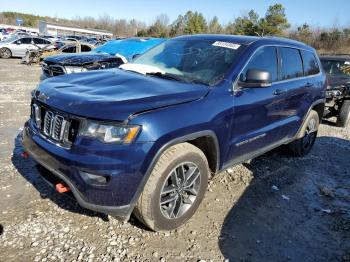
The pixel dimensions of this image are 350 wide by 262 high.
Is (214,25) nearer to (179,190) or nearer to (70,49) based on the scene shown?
(70,49)

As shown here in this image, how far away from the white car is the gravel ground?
18.7 metres

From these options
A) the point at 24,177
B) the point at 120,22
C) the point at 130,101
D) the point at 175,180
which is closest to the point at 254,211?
the point at 175,180

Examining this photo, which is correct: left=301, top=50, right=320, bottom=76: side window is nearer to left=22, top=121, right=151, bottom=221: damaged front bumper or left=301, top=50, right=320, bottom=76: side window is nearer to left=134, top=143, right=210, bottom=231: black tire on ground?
left=134, top=143, right=210, bottom=231: black tire on ground

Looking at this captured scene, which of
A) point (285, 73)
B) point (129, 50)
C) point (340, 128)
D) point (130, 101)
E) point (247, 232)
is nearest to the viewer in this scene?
point (130, 101)

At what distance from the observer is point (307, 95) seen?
17.5 feet

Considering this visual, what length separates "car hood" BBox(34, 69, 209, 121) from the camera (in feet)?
9.45

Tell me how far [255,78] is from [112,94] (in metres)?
1.50

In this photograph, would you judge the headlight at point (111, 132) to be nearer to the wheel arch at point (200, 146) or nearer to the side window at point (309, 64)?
the wheel arch at point (200, 146)

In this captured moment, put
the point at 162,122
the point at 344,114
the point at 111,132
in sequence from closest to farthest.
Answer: the point at 111,132 < the point at 162,122 < the point at 344,114

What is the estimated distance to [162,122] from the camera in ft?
9.74

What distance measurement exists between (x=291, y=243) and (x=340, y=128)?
5999mm

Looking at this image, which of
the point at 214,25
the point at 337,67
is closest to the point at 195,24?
the point at 214,25

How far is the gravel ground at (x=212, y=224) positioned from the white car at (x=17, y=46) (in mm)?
18734

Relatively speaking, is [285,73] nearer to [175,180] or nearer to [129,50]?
[175,180]
